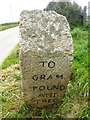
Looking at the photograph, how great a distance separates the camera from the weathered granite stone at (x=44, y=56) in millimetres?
4598

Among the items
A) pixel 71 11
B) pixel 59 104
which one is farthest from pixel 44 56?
pixel 71 11

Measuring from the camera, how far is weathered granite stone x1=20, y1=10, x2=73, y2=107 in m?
4.60

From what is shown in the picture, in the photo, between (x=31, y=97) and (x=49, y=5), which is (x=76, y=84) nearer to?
(x=31, y=97)

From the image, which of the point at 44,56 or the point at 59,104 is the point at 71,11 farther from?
the point at 44,56

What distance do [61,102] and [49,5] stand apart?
15.1m

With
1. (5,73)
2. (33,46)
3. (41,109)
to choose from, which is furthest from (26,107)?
(5,73)

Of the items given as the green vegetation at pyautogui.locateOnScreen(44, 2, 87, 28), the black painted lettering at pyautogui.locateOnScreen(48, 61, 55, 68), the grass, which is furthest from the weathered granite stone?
the green vegetation at pyautogui.locateOnScreen(44, 2, 87, 28)

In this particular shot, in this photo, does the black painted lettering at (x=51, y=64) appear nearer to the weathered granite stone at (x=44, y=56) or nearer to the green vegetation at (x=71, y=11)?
the weathered granite stone at (x=44, y=56)

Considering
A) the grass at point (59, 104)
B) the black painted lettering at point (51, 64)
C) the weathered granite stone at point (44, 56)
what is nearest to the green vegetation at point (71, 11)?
the grass at point (59, 104)

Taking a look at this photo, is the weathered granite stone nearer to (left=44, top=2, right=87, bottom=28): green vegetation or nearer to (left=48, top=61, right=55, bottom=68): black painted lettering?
(left=48, top=61, right=55, bottom=68): black painted lettering

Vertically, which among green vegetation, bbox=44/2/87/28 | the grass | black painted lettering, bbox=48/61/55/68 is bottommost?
green vegetation, bbox=44/2/87/28

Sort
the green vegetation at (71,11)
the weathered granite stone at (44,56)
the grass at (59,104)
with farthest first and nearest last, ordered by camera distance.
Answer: the green vegetation at (71,11)
the grass at (59,104)
the weathered granite stone at (44,56)

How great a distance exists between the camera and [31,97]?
16.1ft

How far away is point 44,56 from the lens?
15.1 feet
